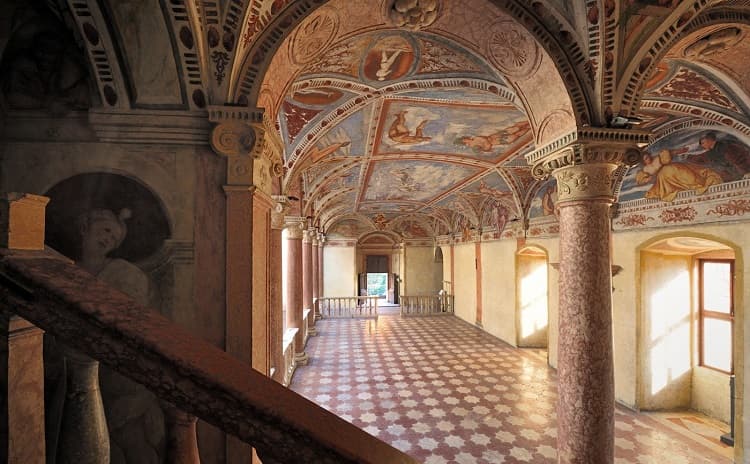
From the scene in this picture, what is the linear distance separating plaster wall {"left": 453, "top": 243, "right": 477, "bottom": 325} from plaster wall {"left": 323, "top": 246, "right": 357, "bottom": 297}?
7103 mm

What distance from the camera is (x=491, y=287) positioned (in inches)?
556

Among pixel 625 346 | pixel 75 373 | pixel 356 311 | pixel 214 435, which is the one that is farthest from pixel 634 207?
pixel 356 311

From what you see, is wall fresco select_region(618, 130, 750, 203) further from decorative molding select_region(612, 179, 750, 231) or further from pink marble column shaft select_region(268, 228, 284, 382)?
pink marble column shaft select_region(268, 228, 284, 382)

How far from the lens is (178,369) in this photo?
1.23 metres

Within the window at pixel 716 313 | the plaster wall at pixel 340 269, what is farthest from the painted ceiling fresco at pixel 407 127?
the plaster wall at pixel 340 269

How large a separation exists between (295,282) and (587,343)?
779 cm

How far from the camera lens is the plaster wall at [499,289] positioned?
12469 mm

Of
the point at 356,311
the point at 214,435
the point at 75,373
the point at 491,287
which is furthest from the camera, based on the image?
the point at 356,311

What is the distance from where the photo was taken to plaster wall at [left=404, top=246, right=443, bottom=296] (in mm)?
23188

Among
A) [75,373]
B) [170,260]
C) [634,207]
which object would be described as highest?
[634,207]

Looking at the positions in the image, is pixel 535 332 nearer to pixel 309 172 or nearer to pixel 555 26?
pixel 309 172

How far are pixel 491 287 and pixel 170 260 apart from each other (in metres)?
13.0

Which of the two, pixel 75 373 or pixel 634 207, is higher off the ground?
pixel 634 207

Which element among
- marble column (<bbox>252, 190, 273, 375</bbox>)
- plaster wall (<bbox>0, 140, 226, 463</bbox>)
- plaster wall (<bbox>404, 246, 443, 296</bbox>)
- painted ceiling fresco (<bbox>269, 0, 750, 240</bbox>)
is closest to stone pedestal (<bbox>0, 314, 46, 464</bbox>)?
plaster wall (<bbox>0, 140, 226, 463</bbox>)
